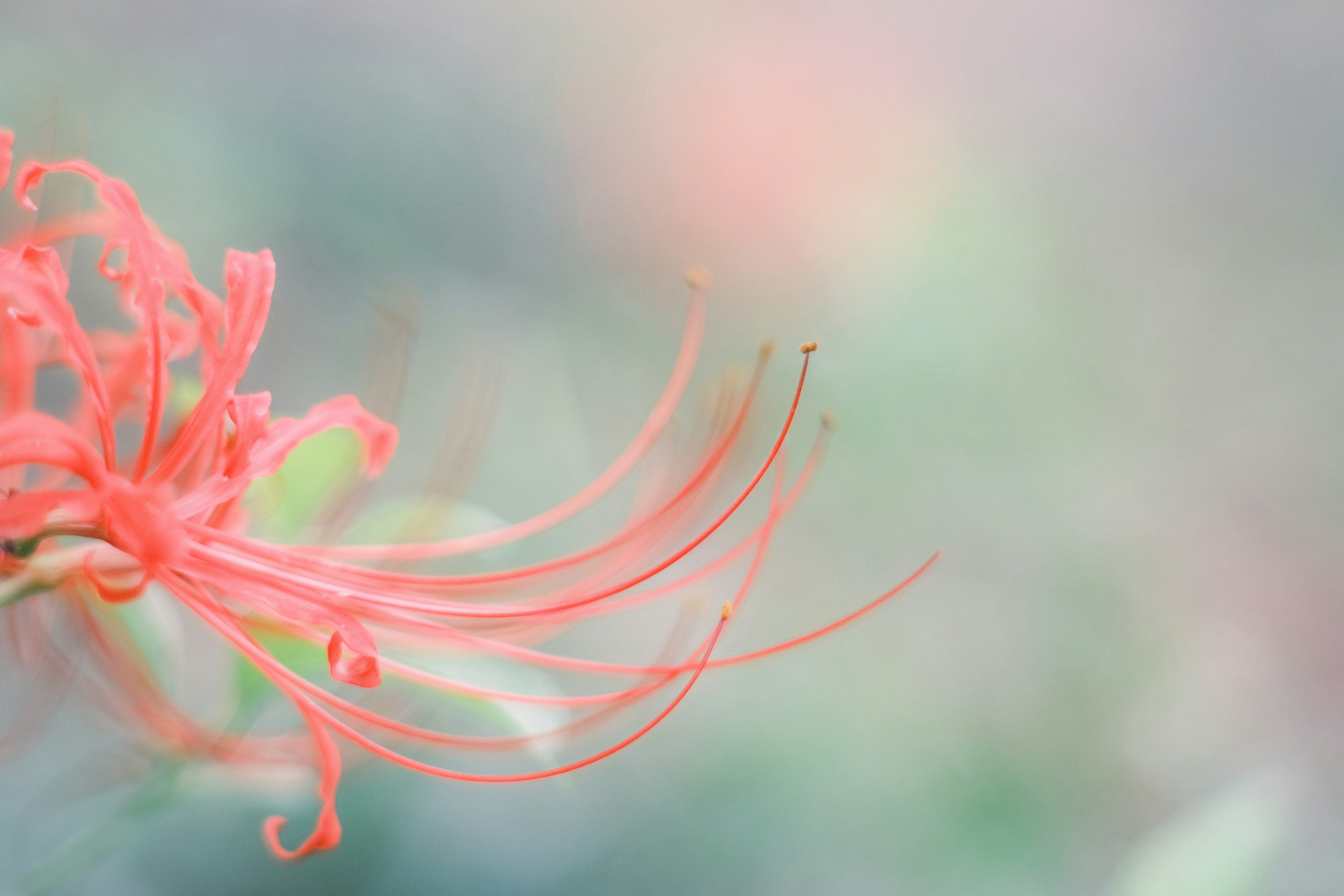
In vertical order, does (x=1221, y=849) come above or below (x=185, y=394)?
above

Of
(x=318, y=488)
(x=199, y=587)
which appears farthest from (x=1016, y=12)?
(x=199, y=587)

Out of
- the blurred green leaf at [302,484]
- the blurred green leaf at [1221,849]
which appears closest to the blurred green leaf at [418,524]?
the blurred green leaf at [302,484]

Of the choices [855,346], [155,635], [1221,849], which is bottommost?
[155,635]

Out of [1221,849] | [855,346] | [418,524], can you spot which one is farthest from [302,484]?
[855,346]

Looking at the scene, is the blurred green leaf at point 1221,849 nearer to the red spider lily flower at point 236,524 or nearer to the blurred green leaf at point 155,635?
the red spider lily flower at point 236,524

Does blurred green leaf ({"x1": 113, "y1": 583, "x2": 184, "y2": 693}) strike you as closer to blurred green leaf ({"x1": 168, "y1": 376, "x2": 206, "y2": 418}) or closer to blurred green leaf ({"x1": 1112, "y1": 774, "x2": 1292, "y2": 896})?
blurred green leaf ({"x1": 168, "y1": 376, "x2": 206, "y2": 418})

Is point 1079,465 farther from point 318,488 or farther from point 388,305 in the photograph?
point 318,488

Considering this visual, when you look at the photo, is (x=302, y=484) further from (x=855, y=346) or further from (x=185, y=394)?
(x=855, y=346)
